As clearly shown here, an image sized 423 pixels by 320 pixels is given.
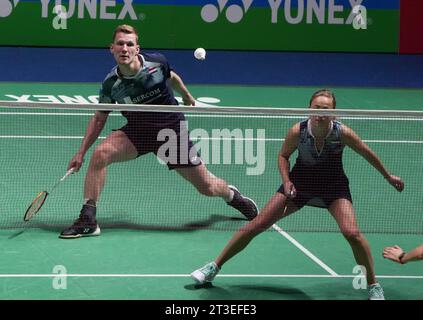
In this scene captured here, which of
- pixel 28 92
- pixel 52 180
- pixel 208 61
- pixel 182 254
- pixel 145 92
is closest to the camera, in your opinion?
pixel 182 254

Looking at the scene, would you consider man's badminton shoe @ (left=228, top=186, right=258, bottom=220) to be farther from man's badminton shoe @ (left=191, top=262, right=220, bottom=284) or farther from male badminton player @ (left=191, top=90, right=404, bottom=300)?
man's badminton shoe @ (left=191, top=262, right=220, bottom=284)

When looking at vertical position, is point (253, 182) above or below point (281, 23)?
below

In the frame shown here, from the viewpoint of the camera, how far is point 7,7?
1565cm

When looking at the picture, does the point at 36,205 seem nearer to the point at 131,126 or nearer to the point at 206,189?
the point at 131,126

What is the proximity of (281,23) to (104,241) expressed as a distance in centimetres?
895

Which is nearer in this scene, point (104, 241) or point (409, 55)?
point (104, 241)

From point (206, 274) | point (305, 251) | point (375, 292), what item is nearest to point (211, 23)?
point (305, 251)

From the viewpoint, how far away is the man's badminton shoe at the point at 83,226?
26.2ft

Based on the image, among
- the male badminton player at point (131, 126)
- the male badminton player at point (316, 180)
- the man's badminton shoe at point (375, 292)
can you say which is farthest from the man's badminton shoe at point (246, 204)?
the man's badminton shoe at point (375, 292)

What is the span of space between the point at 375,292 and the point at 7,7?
10.5 meters

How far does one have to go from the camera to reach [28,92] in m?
13.3

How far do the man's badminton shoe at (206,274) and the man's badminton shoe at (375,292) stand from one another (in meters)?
1.08

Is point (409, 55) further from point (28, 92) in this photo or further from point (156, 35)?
point (28, 92)
